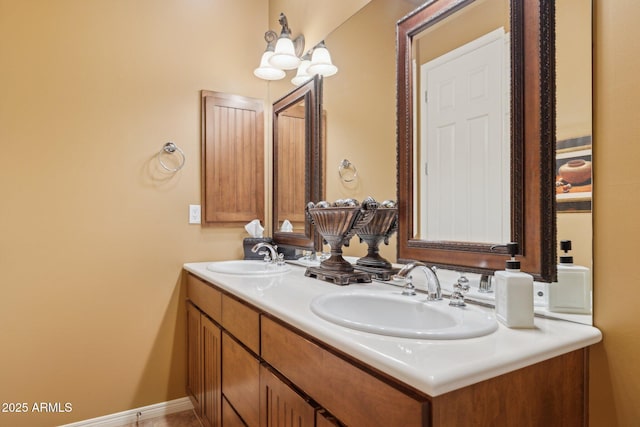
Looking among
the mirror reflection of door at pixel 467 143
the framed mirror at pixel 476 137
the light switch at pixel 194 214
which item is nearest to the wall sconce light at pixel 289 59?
the framed mirror at pixel 476 137

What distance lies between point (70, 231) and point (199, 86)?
3.64 feet

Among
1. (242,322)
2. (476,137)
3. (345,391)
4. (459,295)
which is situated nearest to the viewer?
(345,391)

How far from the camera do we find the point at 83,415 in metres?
1.99

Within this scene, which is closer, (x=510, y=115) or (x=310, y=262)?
(x=510, y=115)

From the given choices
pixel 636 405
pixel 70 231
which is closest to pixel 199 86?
pixel 70 231

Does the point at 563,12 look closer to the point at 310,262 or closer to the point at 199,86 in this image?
the point at 310,262

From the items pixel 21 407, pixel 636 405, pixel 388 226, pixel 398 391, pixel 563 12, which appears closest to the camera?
pixel 398 391

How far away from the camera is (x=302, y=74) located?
7.29 ft

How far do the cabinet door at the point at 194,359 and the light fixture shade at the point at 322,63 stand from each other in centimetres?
145

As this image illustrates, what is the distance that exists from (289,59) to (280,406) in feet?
6.08

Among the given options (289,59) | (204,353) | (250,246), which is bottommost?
(204,353)

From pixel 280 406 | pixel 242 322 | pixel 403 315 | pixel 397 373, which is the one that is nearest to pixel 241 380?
pixel 242 322

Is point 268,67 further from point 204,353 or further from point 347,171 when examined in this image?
point 204,353

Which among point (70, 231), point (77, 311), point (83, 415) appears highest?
point (70, 231)
